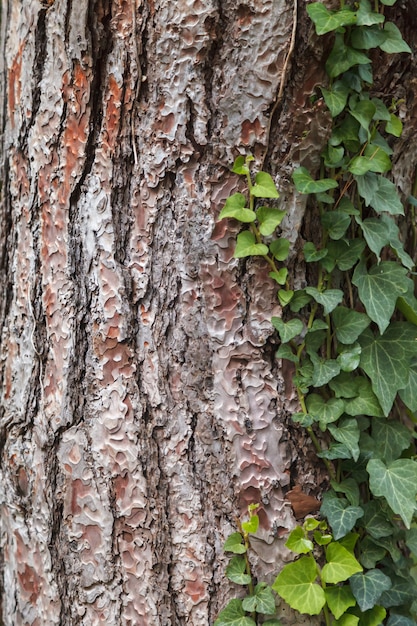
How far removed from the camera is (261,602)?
1135mm

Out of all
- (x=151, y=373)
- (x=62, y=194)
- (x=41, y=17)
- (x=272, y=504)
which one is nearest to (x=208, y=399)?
(x=151, y=373)

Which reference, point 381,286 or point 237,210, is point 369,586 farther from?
point 237,210

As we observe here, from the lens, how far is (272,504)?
1.17 m

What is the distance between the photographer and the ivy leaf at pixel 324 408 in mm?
1181

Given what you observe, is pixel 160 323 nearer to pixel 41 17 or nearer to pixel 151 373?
pixel 151 373

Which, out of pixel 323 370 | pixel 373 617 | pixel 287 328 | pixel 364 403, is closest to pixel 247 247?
pixel 287 328

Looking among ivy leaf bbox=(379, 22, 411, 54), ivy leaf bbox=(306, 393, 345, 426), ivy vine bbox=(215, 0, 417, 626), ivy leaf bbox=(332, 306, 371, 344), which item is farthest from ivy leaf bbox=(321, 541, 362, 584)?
ivy leaf bbox=(379, 22, 411, 54)

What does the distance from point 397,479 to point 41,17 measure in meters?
1.21

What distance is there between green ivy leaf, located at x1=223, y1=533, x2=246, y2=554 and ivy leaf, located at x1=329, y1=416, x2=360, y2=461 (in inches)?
10.7

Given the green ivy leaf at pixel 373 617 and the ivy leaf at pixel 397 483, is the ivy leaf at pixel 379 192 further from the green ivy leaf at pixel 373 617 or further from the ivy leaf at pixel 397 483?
the green ivy leaf at pixel 373 617

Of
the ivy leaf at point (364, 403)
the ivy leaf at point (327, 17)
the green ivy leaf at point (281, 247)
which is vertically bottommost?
the ivy leaf at point (364, 403)

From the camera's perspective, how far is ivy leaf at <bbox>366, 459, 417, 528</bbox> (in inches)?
44.3

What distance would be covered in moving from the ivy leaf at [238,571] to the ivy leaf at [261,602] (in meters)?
0.03

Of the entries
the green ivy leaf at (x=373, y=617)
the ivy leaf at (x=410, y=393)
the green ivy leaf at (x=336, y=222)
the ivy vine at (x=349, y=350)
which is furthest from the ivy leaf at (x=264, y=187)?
the green ivy leaf at (x=373, y=617)
